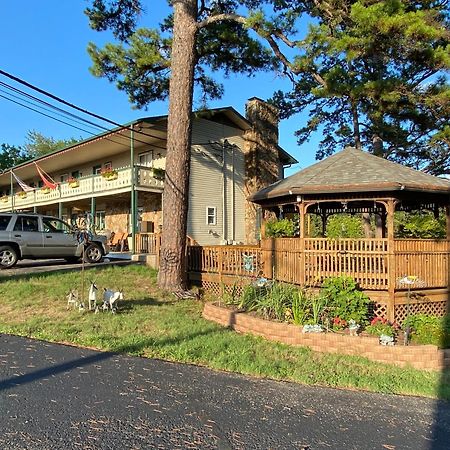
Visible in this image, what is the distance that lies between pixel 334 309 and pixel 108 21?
13.3m

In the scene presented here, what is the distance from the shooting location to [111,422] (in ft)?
13.7

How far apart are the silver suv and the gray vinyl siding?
8.25 meters

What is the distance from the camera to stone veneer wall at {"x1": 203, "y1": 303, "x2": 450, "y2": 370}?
23.3 ft

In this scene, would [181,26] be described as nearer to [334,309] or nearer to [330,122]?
[334,309]

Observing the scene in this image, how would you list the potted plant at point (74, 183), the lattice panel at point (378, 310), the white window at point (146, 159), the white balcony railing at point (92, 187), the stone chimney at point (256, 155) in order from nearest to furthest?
the lattice panel at point (378, 310), the white balcony railing at point (92, 187), the white window at point (146, 159), the potted plant at point (74, 183), the stone chimney at point (256, 155)

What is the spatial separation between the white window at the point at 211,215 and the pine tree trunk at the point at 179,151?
1162cm

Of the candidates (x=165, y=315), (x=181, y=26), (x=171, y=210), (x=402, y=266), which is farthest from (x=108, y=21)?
(x=402, y=266)

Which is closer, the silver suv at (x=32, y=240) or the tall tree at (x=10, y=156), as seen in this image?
the silver suv at (x=32, y=240)

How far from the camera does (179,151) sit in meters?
12.2

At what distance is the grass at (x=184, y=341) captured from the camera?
620cm

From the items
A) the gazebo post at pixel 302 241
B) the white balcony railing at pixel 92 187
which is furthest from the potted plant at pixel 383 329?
the white balcony railing at pixel 92 187

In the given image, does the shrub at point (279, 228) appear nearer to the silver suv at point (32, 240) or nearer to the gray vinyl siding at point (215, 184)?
the silver suv at point (32, 240)

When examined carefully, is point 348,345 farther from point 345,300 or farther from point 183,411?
point 183,411

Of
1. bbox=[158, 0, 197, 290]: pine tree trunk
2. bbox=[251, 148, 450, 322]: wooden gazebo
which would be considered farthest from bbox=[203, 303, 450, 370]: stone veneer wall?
bbox=[158, 0, 197, 290]: pine tree trunk
